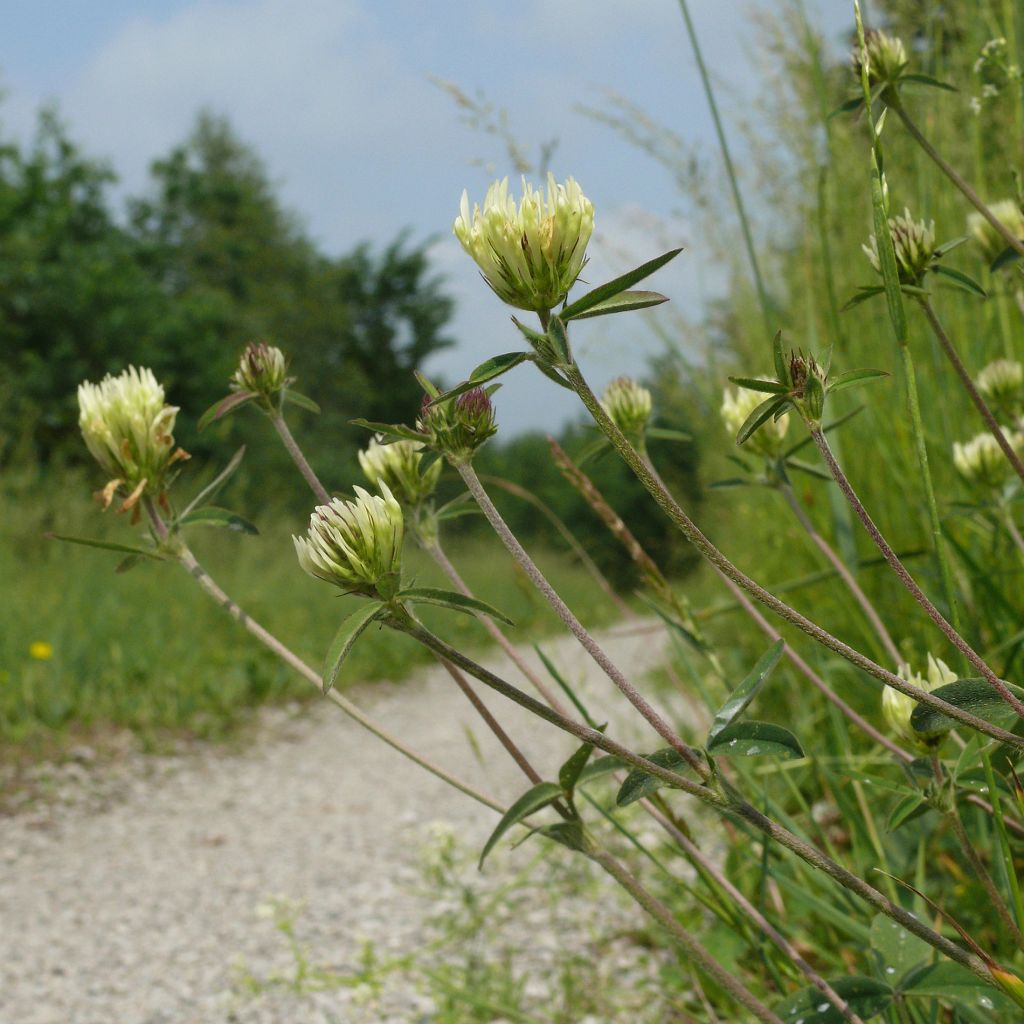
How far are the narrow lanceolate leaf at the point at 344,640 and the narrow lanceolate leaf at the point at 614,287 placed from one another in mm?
199

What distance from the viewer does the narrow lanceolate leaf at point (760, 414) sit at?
0.54m

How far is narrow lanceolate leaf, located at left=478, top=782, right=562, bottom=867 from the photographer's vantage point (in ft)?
1.88

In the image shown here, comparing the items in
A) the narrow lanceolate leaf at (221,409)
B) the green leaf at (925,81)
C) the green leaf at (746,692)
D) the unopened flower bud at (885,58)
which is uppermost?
the unopened flower bud at (885,58)

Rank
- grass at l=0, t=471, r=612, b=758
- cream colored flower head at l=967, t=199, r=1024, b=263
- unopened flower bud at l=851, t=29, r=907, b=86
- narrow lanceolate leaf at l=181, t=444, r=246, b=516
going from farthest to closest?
grass at l=0, t=471, r=612, b=758 → cream colored flower head at l=967, t=199, r=1024, b=263 → unopened flower bud at l=851, t=29, r=907, b=86 → narrow lanceolate leaf at l=181, t=444, r=246, b=516

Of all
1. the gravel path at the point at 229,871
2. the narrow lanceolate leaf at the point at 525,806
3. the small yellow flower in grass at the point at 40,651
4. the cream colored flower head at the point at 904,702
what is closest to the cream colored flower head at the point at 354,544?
the narrow lanceolate leaf at the point at 525,806

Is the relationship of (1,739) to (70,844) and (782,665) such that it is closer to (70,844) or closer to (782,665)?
(70,844)

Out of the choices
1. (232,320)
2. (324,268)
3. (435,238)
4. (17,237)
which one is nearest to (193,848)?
(17,237)

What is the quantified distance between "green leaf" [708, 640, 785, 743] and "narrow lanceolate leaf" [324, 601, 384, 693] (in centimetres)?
21

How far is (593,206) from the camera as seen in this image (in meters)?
0.56

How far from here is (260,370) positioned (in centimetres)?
88

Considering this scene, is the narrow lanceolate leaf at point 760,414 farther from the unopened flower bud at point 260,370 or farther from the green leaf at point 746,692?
the unopened flower bud at point 260,370

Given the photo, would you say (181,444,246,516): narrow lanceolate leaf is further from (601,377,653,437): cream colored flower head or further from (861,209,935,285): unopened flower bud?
(861,209,935,285): unopened flower bud

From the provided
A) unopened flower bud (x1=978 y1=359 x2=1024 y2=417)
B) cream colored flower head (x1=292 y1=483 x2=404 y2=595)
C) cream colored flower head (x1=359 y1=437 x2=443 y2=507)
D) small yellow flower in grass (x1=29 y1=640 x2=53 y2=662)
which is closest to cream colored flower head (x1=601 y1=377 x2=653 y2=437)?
cream colored flower head (x1=359 y1=437 x2=443 y2=507)

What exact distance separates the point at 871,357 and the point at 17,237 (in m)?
8.65
